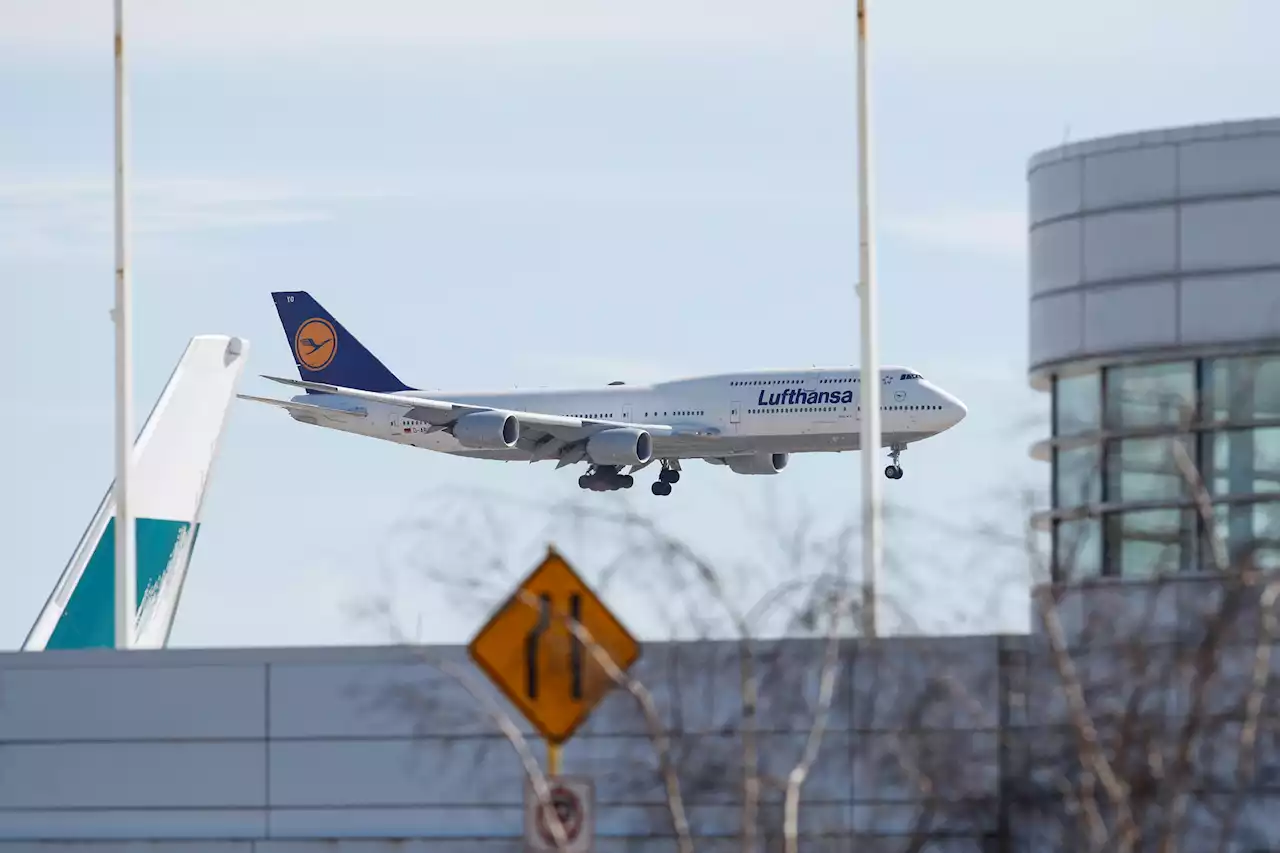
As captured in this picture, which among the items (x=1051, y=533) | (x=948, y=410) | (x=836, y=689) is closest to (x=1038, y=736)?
(x=836, y=689)

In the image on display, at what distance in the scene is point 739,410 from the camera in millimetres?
62125

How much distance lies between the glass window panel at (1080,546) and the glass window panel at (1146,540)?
0.09 meters

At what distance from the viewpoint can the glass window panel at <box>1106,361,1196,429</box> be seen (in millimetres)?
16031

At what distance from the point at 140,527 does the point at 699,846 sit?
1455 cm

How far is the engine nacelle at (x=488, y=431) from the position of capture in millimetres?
61250

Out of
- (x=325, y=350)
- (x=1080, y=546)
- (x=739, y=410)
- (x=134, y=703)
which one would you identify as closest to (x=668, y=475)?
(x=739, y=410)

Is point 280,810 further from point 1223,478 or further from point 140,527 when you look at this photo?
point 140,527

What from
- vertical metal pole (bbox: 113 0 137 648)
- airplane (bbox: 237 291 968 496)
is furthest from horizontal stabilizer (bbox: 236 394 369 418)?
vertical metal pole (bbox: 113 0 137 648)

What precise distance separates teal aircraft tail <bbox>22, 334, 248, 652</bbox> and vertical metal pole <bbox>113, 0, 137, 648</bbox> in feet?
8.38

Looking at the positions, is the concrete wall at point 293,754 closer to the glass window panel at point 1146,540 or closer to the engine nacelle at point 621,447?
the glass window panel at point 1146,540

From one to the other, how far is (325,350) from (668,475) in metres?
15.3

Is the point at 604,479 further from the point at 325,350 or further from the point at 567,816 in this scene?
the point at 567,816

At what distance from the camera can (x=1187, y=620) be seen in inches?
497

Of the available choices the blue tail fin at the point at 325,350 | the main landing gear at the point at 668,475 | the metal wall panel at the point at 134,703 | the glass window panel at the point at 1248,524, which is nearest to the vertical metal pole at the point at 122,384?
the metal wall panel at the point at 134,703
